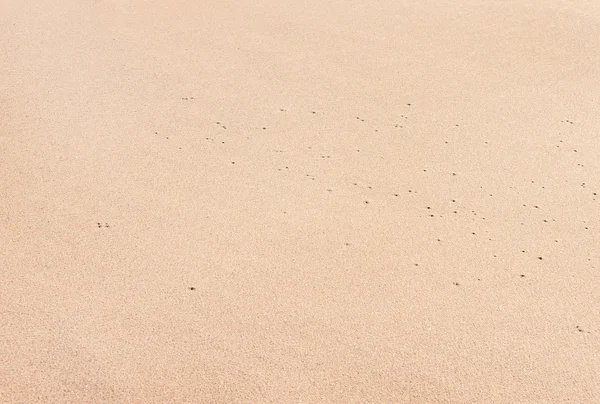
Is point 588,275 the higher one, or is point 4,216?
point 588,275

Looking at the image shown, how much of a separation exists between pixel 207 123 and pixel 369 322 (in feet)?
6.33

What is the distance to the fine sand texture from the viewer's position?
3.03 meters

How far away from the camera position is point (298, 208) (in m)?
3.97

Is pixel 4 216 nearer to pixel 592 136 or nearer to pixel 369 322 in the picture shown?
pixel 369 322

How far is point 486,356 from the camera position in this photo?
3.08 metres

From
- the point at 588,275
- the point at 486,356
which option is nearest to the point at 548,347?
the point at 486,356

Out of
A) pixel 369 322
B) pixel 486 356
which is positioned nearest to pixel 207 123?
pixel 369 322

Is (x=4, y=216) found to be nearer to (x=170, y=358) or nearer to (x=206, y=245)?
(x=206, y=245)

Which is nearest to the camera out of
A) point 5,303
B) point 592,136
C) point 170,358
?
point 170,358

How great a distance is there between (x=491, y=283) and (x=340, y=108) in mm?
1814

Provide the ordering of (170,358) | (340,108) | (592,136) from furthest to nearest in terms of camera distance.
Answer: (340,108) < (592,136) < (170,358)

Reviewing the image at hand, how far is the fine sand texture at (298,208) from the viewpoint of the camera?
3.03m

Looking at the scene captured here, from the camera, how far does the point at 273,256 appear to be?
3.62m

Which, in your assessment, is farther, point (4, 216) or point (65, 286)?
point (4, 216)
